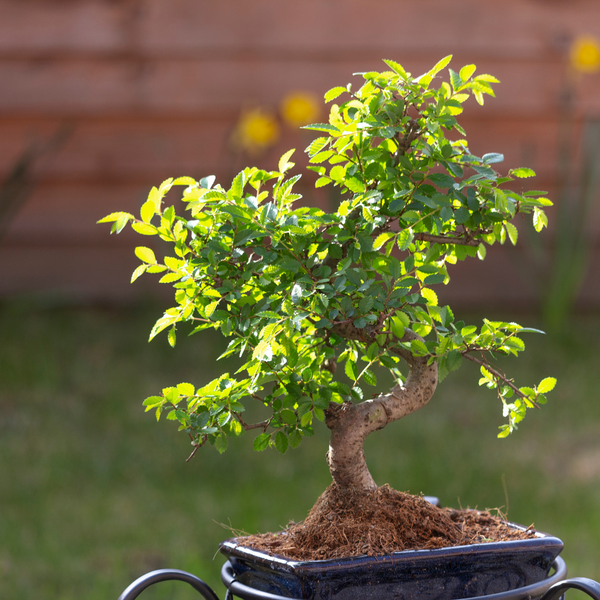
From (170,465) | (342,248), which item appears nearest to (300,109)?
(170,465)

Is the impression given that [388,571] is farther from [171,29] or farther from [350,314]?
[171,29]

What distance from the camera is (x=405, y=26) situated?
2713mm

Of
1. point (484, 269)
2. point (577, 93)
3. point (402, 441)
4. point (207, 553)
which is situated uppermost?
point (577, 93)

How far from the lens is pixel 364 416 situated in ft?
2.39

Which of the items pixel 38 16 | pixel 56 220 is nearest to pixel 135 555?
pixel 56 220

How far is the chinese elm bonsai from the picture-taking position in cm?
63

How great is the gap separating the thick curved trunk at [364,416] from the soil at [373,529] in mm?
22

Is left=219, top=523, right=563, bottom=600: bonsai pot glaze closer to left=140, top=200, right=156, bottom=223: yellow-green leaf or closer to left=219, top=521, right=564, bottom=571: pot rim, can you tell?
left=219, top=521, right=564, bottom=571: pot rim

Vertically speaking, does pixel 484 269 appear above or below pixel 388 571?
above

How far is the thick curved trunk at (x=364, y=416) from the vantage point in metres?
0.73

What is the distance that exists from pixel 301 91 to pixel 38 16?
1.07m

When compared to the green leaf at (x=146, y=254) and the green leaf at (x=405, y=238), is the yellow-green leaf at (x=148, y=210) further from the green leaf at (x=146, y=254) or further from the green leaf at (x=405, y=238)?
the green leaf at (x=405, y=238)

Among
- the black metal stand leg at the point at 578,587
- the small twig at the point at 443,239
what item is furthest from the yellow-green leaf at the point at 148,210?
the black metal stand leg at the point at 578,587

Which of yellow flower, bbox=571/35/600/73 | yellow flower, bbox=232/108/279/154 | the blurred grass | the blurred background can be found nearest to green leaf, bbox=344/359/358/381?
the blurred grass
